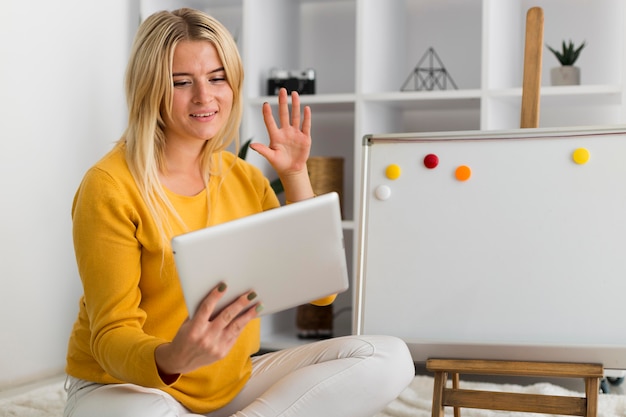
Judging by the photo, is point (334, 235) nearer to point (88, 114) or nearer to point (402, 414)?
point (402, 414)

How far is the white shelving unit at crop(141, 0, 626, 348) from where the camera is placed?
9.45 ft

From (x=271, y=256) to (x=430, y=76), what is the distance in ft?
6.66

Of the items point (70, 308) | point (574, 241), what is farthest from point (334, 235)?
point (70, 308)

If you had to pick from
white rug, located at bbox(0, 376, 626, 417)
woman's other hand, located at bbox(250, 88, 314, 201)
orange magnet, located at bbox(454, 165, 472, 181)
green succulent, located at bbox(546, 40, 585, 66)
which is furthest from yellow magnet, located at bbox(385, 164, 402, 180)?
green succulent, located at bbox(546, 40, 585, 66)

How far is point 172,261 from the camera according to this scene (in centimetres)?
153

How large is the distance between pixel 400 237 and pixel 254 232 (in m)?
0.65

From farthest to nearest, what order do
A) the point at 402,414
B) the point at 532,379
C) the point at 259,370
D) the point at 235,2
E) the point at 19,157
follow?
the point at 235,2, the point at 532,379, the point at 19,157, the point at 402,414, the point at 259,370

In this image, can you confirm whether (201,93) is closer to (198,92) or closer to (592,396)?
(198,92)

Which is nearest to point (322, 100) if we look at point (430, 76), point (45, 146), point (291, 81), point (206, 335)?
point (291, 81)

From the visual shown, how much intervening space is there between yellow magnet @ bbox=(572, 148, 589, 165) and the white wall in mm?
1596

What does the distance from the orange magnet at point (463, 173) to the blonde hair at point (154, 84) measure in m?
0.57

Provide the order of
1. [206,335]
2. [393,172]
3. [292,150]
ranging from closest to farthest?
1. [206,335]
2. [292,150]
3. [393,172]

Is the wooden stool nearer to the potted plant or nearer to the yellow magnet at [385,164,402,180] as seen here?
the yellow magnet at [385,164,402,180]

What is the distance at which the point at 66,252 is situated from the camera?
293 cm
